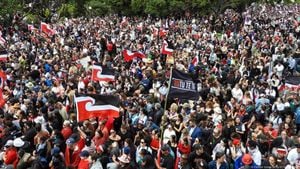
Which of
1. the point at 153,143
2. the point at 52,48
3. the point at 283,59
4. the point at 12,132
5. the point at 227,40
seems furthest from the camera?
the point at 227,40

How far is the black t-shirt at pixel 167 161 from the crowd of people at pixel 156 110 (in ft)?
0.06

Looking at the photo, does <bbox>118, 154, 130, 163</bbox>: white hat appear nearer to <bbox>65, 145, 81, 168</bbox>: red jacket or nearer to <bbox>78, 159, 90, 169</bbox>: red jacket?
<bbox>78, 159, 90, 169</bbox>: red jacket

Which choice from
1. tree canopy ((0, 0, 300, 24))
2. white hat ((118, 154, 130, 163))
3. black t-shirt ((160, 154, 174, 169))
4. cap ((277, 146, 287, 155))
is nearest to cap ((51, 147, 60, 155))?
white hat ((118, 154, 130, 163))

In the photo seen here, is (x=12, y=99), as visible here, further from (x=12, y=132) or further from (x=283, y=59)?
(x=283, y=59)

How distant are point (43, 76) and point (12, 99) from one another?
370 cm

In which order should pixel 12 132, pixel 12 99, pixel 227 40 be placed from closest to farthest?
pixel 12 132, pixel 12 99, pixel 227 40

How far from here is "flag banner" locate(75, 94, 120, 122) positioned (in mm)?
11039

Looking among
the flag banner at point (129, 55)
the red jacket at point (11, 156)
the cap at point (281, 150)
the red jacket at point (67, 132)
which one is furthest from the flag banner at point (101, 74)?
the cap at point (281, 150)

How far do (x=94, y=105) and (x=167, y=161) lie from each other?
82.0 inches

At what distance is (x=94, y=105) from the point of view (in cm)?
1106

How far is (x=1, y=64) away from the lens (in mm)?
21016

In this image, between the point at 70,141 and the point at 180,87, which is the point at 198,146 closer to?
the point at 180,87

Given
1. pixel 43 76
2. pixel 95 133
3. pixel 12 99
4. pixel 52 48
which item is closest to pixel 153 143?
pixel 95 133

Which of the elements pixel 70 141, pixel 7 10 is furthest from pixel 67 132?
pixel 7 10
